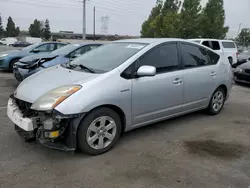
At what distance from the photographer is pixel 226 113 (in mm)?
5605

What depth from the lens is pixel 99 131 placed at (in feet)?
11.1

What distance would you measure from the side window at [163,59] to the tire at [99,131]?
892 millimetres

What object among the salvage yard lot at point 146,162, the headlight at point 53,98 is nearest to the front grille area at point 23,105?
the headlight at point 53,98

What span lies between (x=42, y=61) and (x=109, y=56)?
4.13 meters

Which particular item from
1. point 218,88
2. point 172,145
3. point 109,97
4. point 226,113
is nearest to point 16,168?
point 109,97

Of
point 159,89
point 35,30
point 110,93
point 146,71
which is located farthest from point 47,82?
point 35,30

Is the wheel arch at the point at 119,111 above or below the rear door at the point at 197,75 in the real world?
below

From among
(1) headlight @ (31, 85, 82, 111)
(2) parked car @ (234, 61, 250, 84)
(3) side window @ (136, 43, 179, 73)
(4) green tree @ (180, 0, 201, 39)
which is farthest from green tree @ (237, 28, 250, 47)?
(1) headlight @ (31, 85, 82, 111)

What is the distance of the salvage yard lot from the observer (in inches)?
112

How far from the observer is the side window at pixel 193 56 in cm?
454

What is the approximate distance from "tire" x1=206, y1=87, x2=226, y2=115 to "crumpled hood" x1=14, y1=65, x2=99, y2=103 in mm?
2759

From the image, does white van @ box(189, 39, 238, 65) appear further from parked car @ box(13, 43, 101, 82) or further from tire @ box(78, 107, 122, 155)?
tire @ box(78, 107, 122, 155)

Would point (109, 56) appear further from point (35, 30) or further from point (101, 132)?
point (35, 30)

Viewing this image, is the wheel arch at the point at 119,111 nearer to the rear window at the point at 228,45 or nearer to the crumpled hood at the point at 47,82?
the crumpled hood at the point at 47,82
